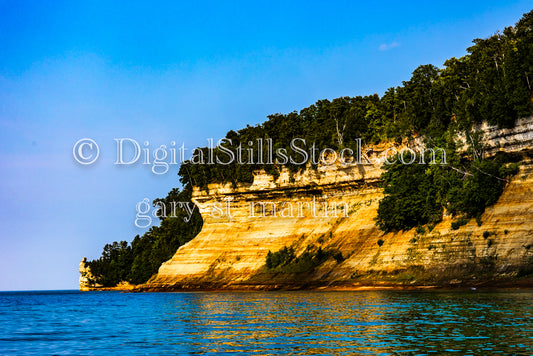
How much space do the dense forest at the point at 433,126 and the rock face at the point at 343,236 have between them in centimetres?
158

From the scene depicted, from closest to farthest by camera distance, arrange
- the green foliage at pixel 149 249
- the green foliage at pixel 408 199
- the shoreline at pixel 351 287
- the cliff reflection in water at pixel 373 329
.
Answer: the cliff reflection in water at pixel 373 329, the shoreline at pixel 351 287, the green foliage at pixel 408 199, the green foliage at pixel 149 249

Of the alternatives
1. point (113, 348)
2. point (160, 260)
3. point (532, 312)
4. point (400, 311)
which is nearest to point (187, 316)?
point (400, 311)

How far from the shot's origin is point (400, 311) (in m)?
29.9

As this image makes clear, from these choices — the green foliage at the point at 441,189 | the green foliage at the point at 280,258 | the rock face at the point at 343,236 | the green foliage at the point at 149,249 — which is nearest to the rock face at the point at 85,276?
the green foliage at the point at 149,249

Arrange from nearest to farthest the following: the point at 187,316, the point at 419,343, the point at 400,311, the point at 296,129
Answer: the point at 419,343 → the point at 400,311 → the point at 187,316 → the point at 296,129

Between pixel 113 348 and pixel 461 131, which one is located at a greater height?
pixel 461 131

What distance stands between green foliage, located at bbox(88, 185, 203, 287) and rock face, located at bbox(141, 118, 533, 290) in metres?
18.7

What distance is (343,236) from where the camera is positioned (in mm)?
72125

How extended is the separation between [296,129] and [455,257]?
3963 centimetres

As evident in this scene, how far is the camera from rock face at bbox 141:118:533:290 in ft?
173

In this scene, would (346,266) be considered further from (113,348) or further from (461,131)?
(113,348)

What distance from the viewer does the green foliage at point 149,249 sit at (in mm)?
111438

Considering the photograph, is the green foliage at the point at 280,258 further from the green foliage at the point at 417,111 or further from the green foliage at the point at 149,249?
the green foliage at the point at 149,249

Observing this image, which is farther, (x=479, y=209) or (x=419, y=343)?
(x=479, y=209)
